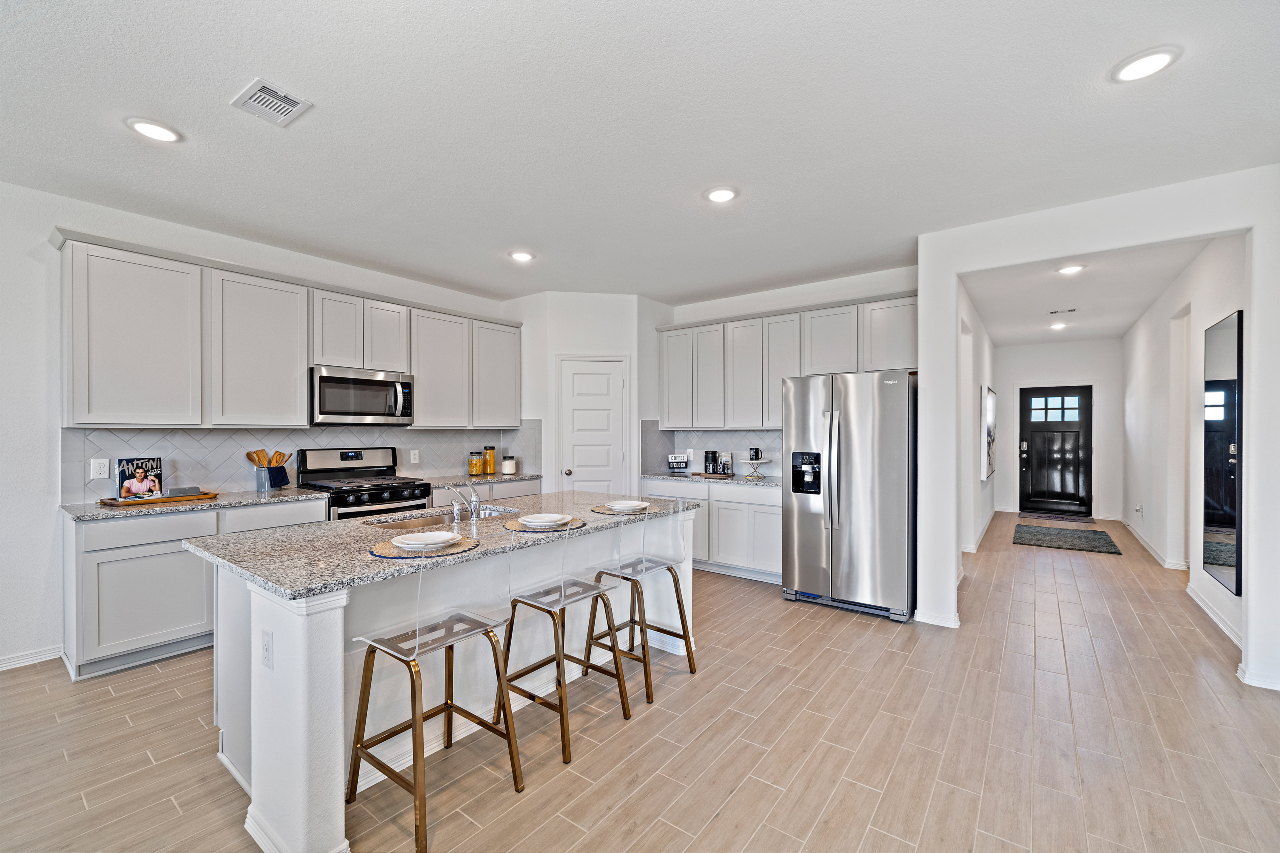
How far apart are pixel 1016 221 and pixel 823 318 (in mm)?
1557

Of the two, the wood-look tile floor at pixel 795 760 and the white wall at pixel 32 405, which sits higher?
the white wall at pixel 32 405

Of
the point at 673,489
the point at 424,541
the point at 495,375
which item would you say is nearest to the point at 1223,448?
the point at 673,489

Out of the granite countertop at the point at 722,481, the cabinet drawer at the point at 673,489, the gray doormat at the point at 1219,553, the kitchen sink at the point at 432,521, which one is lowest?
the gray doormat at the point at 1219,553

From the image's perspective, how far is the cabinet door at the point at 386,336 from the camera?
4.42 metres

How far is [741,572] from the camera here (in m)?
5.03

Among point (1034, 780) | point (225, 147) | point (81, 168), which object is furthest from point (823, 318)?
point (81, 168)

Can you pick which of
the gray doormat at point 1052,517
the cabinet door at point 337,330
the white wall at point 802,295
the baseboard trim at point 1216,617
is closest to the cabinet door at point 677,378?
the white wall at point 802,295

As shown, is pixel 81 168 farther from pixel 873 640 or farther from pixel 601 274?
pixel 873 640

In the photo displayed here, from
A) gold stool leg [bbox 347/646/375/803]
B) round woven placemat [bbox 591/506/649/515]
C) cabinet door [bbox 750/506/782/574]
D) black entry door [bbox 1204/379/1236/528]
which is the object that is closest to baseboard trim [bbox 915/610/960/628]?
cabinet door [bbox 750/506/782/574]

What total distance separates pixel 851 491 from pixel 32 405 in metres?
5.06

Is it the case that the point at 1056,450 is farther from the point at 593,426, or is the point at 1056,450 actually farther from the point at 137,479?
the point at 137,479

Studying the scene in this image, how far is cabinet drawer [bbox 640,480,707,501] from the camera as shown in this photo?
17.1ft

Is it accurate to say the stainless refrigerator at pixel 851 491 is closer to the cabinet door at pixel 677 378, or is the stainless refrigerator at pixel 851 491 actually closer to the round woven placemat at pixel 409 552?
the cabinet door at pixel 677 378

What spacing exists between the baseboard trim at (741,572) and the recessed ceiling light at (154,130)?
459 cm
